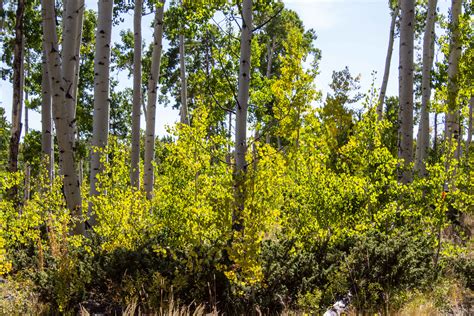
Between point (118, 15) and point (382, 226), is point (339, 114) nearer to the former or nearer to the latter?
point (118, 15)

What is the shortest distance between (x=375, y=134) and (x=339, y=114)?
1530 centimetres

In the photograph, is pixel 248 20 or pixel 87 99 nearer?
pixel 248 20

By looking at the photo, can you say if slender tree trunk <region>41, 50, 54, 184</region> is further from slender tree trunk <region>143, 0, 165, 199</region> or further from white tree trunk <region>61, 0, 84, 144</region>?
white tree trunk <region>61, 0, 84, 144</region>

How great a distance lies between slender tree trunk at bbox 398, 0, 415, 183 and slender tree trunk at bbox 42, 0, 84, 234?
198 inches

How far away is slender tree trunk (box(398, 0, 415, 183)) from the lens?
6.94 metres

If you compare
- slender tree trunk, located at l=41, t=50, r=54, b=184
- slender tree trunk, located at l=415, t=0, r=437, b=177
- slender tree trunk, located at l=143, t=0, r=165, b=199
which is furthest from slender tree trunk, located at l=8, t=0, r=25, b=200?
slender tree trunk, located at l=415, t=0, r=437, b=177

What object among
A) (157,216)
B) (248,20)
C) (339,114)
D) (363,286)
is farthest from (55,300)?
(339,114)

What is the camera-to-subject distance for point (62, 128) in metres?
6.00

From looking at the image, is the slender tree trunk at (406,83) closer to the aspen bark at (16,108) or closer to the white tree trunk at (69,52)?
the white tree trunk at (69,52)

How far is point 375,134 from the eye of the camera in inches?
221

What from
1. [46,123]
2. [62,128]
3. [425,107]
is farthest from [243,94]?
[46,123]

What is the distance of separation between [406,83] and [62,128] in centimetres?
544

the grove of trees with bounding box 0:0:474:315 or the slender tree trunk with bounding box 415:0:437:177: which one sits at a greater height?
the slender tree trunk with bounding box 415:0:437:177

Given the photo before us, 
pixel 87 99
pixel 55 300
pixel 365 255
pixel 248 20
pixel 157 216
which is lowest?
pixel 55 300
